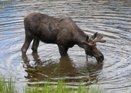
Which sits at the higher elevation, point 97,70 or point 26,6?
point 97,70

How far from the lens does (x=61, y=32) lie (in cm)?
1358

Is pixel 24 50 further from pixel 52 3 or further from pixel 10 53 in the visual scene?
pixel 52 3

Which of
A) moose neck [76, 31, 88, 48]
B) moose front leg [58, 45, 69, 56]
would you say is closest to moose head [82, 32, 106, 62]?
moose neck [76, 31, 88, 48]

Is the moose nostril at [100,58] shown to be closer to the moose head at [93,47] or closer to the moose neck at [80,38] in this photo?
the moose head at [93,47]

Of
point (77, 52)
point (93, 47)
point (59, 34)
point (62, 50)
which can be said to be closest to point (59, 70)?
point (62, 50)

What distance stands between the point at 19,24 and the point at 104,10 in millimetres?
3991

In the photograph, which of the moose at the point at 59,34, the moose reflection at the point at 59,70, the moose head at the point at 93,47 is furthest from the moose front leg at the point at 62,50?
the moose head at the point at 93,47

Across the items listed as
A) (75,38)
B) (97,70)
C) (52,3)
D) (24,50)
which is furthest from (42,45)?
(52,3)

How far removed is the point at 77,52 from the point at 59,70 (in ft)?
5.61

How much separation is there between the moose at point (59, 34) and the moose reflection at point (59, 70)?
39cm

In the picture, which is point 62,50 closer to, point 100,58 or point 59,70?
point 59,70

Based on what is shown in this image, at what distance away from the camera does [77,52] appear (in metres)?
14.2

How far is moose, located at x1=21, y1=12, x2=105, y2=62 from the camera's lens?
13195mm

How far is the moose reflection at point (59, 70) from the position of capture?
1196 centimetres
